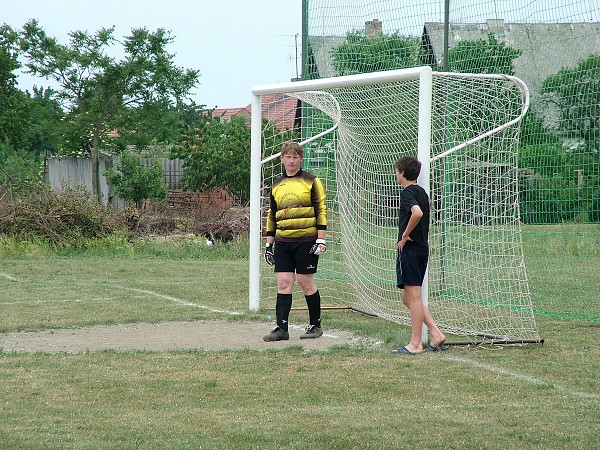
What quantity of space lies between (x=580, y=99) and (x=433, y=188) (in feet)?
6.53

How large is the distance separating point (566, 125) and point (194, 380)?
5878mm

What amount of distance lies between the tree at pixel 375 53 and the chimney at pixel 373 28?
46 millimetres

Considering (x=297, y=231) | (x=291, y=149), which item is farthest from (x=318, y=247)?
(x=291, y=149)

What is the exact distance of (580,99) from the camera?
11.0 meters

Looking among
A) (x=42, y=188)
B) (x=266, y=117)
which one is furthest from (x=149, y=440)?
(x=42, y=188)

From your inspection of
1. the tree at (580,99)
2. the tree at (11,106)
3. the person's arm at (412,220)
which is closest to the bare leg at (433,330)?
the person's arm at (412,220)

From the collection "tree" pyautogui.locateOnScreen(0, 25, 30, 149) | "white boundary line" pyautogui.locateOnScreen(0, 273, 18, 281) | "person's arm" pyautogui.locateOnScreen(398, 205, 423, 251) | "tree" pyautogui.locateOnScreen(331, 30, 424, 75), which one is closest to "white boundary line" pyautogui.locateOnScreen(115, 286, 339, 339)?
"person's arm" pyautogui.locateOnScreen(398, 205, 423, 251)

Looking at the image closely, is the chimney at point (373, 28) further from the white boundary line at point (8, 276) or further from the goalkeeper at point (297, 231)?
the white boundary line at point (8, 276)

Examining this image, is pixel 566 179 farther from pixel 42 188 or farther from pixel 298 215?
pixel 42 188

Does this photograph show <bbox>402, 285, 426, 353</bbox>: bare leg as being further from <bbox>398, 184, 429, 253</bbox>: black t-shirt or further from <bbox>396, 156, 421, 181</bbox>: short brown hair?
<bbox>396, 156, 421, 181</bbox>: short brown hair

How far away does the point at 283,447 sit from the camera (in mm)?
5566

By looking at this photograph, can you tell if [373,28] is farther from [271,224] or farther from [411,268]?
[411,268]

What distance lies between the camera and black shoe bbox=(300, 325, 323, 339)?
986 cm

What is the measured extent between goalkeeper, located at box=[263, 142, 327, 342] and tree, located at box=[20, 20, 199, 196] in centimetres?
2066
